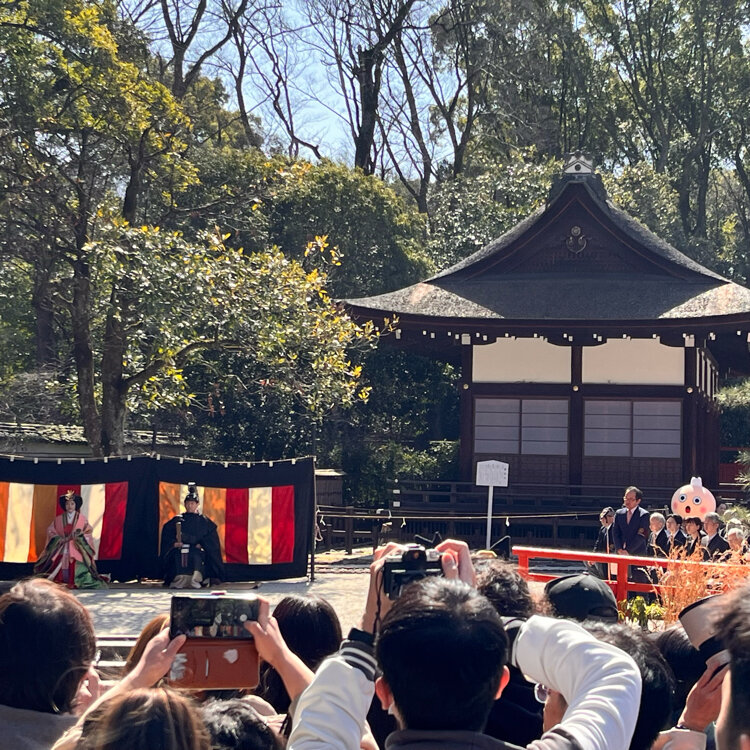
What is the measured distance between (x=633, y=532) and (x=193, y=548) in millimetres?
5212

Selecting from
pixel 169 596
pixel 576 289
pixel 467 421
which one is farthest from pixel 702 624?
pixel 576 289

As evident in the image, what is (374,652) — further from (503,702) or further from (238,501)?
(238,501)

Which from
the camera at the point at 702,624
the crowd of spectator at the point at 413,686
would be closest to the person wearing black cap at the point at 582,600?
the crowd of spectator at the point at 413,686

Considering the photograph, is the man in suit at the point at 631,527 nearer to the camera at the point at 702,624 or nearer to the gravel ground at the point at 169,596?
the gravel ground at the point at 169,596

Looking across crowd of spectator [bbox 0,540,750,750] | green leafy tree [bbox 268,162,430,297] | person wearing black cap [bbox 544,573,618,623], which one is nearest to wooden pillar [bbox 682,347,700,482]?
green leafy tree [bbox 268,162,430,297]

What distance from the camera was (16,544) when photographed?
12.6m

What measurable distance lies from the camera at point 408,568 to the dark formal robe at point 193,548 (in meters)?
10.4

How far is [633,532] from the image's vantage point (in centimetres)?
1250

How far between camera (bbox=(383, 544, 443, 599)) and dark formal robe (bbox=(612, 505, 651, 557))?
10305 mm

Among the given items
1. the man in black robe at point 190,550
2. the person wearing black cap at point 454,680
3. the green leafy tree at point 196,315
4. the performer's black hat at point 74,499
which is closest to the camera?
the person wearing black cap at point 454,680

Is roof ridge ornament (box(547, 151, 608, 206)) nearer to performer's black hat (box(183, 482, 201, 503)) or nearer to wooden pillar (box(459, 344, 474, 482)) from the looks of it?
wooden pillar (box(459, 344, 474, 482))

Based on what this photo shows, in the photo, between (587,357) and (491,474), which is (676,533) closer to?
(491,474)

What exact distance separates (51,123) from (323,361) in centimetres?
463

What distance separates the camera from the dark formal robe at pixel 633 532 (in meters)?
12.4
